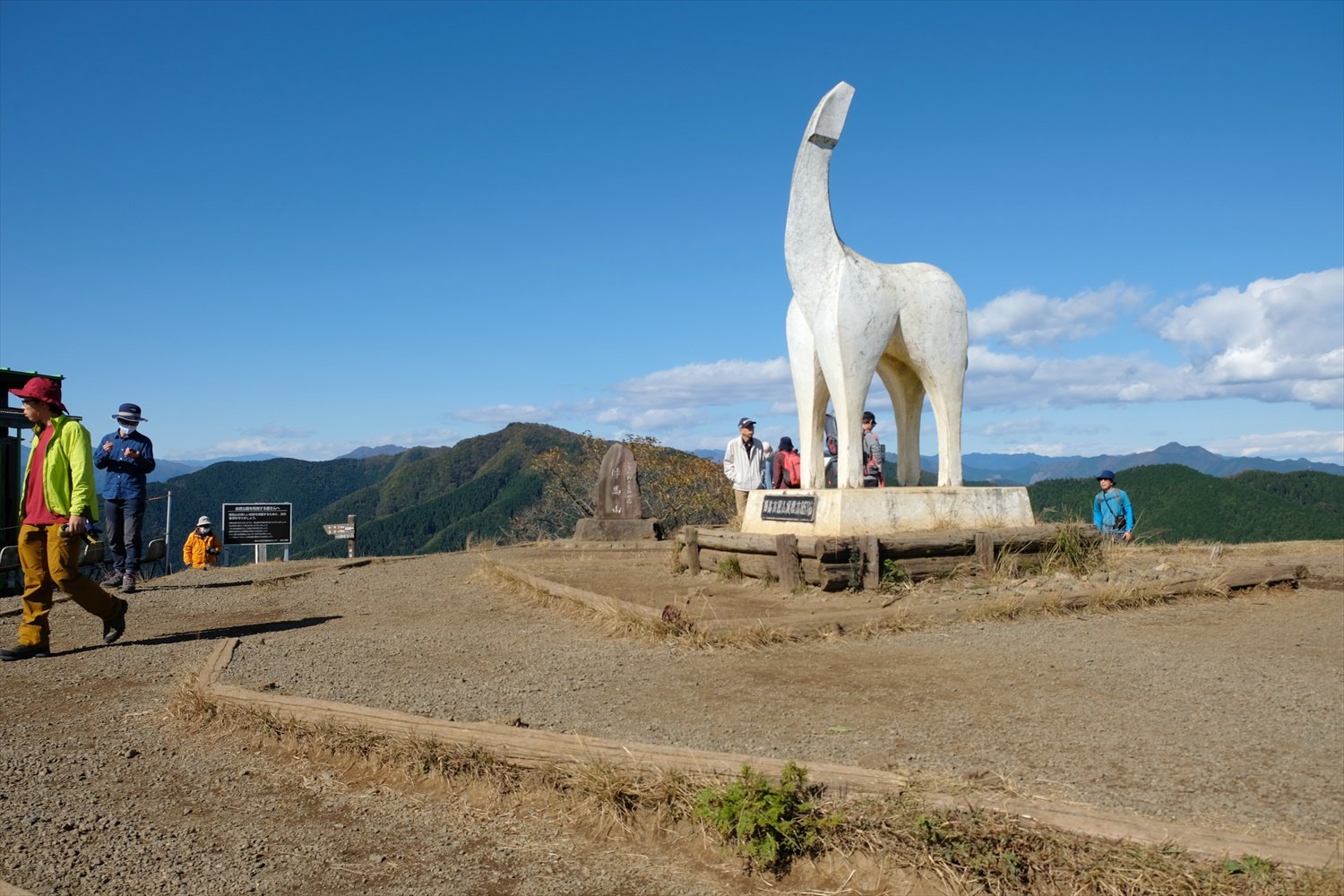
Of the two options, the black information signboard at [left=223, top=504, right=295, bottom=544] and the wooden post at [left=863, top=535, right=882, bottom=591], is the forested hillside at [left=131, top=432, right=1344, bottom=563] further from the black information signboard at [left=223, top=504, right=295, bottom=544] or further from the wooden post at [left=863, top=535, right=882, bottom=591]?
the black information signboard at [left=223, top=504, right=295, bottom=544]

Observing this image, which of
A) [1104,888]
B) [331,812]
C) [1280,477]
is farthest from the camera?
[1280,477]

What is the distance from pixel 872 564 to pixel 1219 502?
17169 mm

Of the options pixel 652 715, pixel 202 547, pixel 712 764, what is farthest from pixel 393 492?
pixel 712 764

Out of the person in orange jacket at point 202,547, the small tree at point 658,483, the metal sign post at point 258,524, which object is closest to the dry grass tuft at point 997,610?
the metal sign post at point 258,524

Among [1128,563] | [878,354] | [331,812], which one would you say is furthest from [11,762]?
[1128,563]

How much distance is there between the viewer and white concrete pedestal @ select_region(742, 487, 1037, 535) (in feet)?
26.1

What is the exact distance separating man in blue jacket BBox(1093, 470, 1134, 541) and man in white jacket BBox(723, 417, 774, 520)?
12.7 ft

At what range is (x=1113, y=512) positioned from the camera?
35.4 feet

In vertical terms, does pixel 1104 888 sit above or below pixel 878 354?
below

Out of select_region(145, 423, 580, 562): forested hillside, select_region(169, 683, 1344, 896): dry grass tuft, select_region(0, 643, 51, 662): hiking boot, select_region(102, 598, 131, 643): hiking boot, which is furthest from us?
select_region(145, 423, 580, 562): forested hillside

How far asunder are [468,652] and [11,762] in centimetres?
264

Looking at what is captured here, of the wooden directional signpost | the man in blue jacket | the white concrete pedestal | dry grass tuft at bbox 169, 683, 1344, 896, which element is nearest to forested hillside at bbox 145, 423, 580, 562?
the wooden directional signpost

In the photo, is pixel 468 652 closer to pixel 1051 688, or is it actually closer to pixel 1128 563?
pixel 1051 688

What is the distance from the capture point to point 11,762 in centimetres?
406
